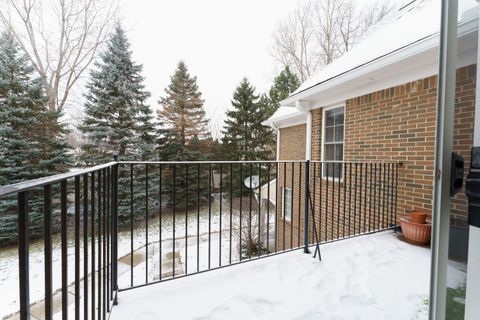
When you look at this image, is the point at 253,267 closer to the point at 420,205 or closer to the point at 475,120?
the point at 475,120

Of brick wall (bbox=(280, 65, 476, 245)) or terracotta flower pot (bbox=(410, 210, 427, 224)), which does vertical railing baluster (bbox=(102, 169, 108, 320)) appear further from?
terracotta flower pot (bbox=(410, 210, 427, 224))

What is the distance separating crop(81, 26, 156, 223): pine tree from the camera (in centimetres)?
878

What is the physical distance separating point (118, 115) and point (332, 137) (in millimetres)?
8345

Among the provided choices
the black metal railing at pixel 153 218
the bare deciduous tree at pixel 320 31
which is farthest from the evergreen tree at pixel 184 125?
the bare deciduous tree at pixel 320 31

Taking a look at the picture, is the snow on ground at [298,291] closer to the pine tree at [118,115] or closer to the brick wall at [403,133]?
the brick wall at [403,133]

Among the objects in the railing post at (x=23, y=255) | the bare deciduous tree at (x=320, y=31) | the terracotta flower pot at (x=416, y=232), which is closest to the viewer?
the railing post at (x=23, y=255)

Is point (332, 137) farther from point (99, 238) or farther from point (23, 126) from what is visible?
point (23, 126)

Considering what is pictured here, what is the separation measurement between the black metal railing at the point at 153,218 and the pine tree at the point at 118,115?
22 cm

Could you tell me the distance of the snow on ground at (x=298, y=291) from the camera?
5.04ft

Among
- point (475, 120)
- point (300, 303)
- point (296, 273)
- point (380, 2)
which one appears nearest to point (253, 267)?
point (296, 273)

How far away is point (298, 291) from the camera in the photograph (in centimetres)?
179

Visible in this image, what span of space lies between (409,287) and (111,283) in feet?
7.40

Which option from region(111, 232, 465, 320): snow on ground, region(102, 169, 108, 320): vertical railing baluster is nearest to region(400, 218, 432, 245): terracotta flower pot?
region(111, 232, 465, 320): snow on ground

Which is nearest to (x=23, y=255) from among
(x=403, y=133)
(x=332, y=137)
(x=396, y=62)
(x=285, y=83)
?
(x=396, y=62)
